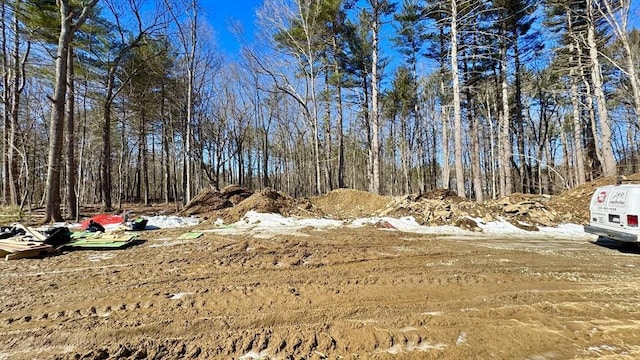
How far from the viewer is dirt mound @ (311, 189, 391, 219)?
1302cm

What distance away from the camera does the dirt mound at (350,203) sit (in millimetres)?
13023

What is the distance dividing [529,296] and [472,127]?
18.7 m

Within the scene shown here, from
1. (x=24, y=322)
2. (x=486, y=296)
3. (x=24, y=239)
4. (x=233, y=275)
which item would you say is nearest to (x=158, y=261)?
(x=233, y=275)

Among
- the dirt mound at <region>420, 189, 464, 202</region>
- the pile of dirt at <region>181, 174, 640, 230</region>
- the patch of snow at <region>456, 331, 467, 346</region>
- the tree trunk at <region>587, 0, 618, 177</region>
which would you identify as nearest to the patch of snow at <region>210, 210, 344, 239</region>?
the pile of dirt at <region>181, 174, 640, 230</region>

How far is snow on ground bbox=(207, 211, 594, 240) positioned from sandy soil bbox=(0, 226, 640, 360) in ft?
7.82

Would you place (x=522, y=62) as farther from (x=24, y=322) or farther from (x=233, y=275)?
(x=24, y=322)

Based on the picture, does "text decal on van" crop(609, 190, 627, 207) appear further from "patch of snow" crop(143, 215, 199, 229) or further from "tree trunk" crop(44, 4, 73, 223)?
"tree trunk" crop(44, 4, 73, 223)

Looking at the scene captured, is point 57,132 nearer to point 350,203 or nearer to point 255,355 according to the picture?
point 255,355

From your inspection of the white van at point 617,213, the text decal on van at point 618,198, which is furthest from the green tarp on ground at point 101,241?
the text decal on van at point 618,198

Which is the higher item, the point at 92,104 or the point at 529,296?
the point at 92,104

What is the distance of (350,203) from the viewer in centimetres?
1410

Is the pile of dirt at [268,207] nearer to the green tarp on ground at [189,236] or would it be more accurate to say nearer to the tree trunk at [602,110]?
the green tarp on ground at [189,236]

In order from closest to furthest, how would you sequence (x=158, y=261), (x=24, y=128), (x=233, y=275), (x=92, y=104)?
(x=233, y=275) < (x=158, y=261) < (x=24, y=128) < (x=92, y=104)

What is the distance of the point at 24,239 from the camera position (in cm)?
584
